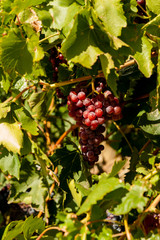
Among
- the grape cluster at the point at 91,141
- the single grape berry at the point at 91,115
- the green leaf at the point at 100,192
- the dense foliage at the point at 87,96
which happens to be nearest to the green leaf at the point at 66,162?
the dense foliage at the point at 87,96

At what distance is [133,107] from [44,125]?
0.74 meters

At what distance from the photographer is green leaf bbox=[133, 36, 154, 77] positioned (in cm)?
97

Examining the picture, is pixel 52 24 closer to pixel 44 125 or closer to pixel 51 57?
pixel 51 57

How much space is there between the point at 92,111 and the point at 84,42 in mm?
250

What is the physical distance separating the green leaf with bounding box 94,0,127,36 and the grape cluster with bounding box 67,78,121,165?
25 centimetres

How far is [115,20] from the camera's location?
0.91 m

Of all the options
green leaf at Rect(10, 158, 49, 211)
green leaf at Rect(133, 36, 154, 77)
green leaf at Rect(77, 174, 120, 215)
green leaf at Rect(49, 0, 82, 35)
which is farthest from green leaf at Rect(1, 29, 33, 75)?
green leaf at Rect(10, 158, 49, 211)

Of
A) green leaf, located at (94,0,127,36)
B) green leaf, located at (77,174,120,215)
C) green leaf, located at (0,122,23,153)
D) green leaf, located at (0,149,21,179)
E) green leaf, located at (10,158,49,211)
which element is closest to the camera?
green leaf, located at (77,174,120,215)

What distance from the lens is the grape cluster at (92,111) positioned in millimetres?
1060

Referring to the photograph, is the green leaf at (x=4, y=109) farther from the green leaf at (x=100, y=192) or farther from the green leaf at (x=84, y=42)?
the green leaf at (x=100, y=192)

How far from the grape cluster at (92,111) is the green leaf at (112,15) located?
0.25 metres

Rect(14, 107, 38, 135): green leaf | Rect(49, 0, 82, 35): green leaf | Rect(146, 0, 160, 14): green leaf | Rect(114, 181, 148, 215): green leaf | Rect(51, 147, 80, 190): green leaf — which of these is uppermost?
Rect(49, 0, 82, 35): green leaf

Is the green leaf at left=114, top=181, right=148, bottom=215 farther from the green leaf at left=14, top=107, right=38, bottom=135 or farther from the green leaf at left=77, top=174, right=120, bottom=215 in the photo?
the green leaf at left=14, top=107, right=38, bottom=135

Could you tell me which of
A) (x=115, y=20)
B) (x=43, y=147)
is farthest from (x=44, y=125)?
(x=115, y=20)
